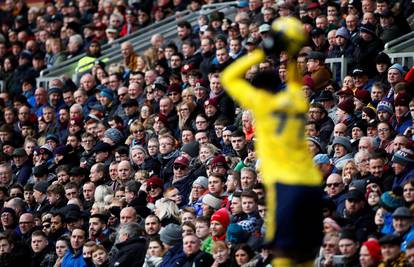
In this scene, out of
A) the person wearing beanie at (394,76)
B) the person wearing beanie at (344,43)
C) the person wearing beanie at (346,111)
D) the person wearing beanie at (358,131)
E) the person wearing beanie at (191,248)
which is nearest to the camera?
the person wearing beanie at (191,248)

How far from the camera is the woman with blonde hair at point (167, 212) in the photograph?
54.6 feet

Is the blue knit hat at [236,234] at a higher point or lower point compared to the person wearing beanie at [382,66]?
higher

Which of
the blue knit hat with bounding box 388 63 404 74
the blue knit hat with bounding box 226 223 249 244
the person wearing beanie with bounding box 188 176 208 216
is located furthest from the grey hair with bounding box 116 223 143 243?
the blue knit hat with bounding box 388 63 404 74

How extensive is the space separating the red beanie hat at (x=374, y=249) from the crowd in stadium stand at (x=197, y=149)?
13mm

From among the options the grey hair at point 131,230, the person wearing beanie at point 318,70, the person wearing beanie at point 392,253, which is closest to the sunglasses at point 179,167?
the grey hair at point 131,230

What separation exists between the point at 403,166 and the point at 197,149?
385cm

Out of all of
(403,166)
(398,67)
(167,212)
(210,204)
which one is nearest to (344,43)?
(398,67)

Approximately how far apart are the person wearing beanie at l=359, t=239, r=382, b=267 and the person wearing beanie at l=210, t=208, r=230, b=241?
2.29 m

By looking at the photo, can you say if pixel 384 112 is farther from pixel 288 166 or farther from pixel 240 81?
pixel 288 166

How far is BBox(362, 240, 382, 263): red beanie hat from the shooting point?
532 inches

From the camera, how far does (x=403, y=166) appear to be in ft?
50.4

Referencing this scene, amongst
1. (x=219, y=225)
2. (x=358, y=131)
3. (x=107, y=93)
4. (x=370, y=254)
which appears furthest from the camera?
(x=107, y=93)

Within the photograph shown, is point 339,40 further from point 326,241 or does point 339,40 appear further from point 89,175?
point 326,241

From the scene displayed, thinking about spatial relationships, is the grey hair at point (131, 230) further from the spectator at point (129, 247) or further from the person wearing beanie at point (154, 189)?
the person wearing beanie at point (154, 189)
